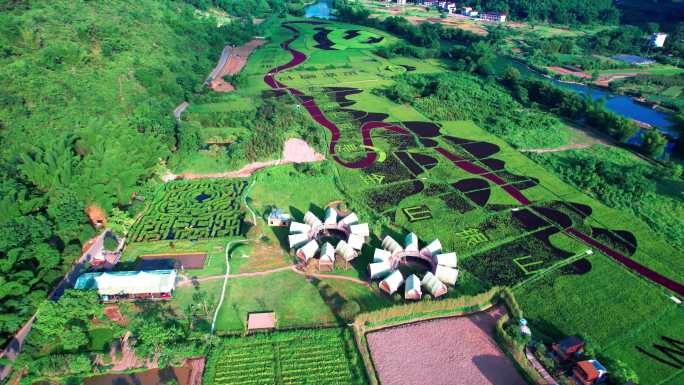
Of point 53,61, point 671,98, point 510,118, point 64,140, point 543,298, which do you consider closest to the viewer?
point 543,298

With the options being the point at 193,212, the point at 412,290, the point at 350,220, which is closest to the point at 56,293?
the point at 193,212

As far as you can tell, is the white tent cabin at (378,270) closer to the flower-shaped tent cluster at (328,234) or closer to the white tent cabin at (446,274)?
the flower-shaped tent cluster at (328,234)

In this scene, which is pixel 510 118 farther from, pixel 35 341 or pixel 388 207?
pixel 35 341

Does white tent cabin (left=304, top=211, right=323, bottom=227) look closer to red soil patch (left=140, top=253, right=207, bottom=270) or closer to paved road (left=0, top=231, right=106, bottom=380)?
red soil patch (left=140, top=253, right=207, bottom=270)

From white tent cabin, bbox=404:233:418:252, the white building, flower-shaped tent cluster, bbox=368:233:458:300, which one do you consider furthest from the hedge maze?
the white building

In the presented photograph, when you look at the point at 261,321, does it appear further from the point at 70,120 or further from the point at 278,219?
the point at 70,120

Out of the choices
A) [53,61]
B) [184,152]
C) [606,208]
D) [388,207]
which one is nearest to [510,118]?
[606,208]
